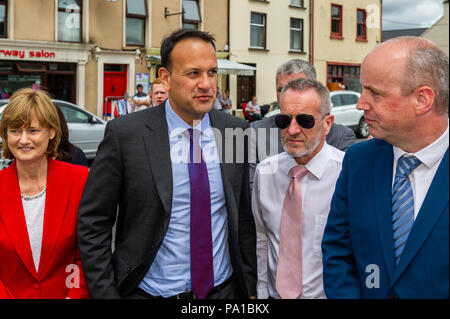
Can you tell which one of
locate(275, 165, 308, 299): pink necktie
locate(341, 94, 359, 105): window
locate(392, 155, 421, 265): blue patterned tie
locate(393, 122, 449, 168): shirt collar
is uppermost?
locate(341, 94, 359, 105): window

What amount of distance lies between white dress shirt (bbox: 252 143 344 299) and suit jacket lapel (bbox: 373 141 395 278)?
2.31ft

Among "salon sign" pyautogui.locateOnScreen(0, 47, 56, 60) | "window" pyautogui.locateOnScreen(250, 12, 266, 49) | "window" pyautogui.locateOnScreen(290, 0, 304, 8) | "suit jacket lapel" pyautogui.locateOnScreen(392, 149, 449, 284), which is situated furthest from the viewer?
"window" pyautogui.locateOnScreen(290, 0, 304, 8)

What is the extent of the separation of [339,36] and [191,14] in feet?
30.9

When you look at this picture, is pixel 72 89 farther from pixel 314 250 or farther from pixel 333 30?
pixel 314 250

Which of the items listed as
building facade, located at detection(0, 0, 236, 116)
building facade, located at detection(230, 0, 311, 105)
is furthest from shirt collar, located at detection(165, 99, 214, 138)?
building facade, located at detection(230, 0, 311, 105)

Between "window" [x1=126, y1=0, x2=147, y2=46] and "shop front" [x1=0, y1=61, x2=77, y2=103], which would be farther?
"window" [x1=126, y1=0, x2=147, y2=46]

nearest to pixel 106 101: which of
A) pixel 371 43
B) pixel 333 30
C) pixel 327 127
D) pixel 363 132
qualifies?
pixel 363 132

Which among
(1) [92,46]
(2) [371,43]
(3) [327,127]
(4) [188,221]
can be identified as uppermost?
(2) [371,43]

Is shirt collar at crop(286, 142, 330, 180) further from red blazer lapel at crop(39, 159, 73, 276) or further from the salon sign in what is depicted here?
the salon sign

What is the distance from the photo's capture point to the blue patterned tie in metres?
1.65

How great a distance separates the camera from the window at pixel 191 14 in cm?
2122

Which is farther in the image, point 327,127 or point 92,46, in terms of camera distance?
point 92,46

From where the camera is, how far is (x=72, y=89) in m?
19.2
